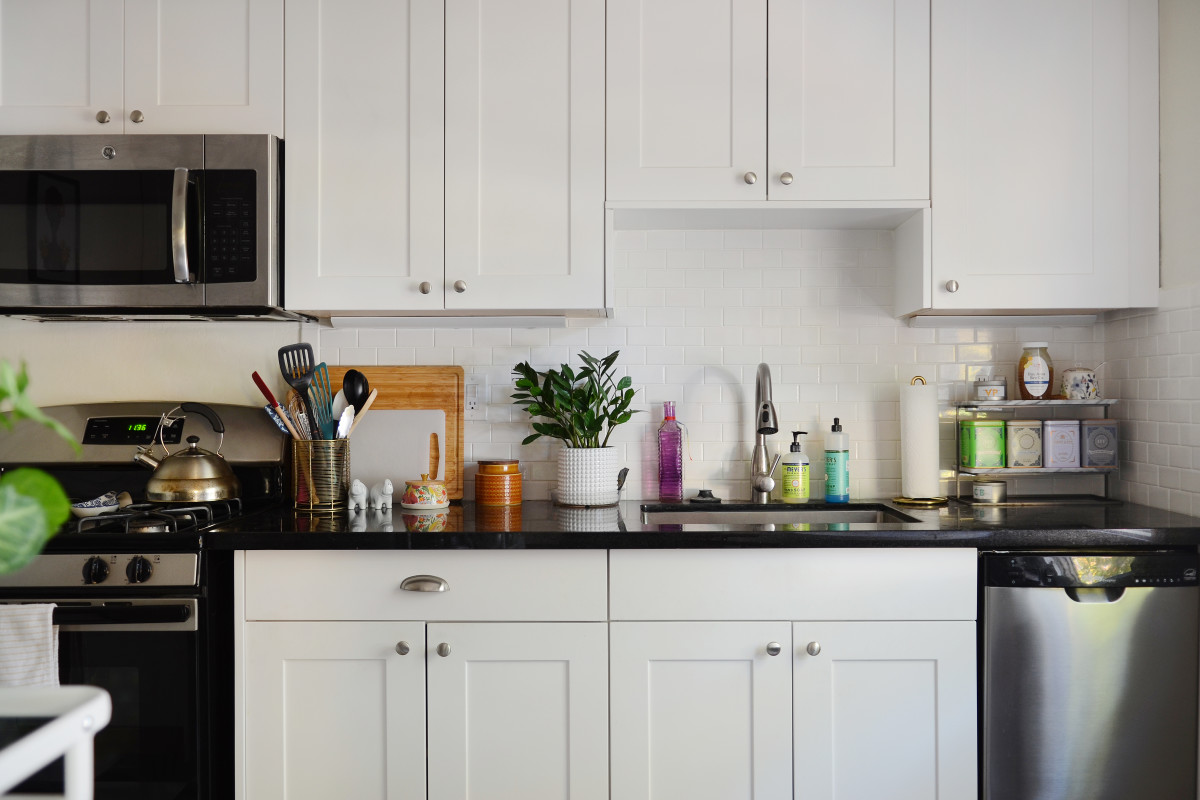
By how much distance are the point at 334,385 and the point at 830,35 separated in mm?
1758

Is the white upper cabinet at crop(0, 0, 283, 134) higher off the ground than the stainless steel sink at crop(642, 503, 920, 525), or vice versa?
the white upper cabinet at crop(0, 0, 283, 134)

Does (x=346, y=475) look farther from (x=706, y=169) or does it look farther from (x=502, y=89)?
(x=706, y=169)

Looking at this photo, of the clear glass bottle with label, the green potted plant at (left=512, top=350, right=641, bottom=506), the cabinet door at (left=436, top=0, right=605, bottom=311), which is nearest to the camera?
the cabinet door at (left=436, top=0, right=605, bottom=311)

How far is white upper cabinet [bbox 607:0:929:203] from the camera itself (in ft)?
7.09

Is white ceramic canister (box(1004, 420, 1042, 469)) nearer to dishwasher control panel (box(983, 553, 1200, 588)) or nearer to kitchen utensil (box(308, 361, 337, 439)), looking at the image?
dishwasher control panel (box(983, 553, 1200, 588))

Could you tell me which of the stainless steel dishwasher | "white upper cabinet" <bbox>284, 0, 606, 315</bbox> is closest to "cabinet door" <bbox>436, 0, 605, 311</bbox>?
"white upper cabinet" <bbox>284, 0, 606, 315</bbox>

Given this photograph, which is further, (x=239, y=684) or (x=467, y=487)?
(x=467, y=487)

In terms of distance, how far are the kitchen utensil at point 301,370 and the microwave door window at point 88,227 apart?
36cm

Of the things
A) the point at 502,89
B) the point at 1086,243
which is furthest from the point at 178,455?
the point at 1086,243

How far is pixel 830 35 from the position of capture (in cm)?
217

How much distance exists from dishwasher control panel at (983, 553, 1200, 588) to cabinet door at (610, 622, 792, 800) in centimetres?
54

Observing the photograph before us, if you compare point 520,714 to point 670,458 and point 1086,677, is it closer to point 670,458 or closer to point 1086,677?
point 670,458

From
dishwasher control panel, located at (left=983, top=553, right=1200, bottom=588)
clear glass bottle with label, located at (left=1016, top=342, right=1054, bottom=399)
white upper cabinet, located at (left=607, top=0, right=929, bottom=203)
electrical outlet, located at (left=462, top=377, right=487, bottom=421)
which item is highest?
white upper cabinet, located at (left=607, top=0, right=929, bottom=203)

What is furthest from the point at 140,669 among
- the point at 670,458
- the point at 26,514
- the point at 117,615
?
the point at 670,458
